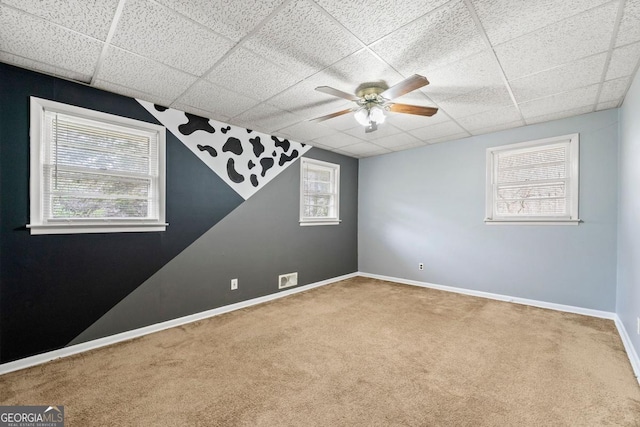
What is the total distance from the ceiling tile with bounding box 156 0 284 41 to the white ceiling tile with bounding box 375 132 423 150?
2.79m

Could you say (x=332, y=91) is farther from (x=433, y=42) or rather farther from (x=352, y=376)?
(x=352, y=376)

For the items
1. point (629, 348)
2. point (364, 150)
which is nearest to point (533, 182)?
point (629, 348)

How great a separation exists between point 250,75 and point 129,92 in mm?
1287

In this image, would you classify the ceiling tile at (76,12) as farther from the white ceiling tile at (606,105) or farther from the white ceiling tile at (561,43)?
the white ceiling tile at (606,105)

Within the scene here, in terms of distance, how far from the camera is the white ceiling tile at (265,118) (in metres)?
3.13

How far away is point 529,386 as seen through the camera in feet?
6.38

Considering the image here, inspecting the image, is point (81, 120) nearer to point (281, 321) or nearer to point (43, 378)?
point (43, 378)

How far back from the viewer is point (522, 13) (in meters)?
1.65

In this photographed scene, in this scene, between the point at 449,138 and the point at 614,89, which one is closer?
the point at 614,89

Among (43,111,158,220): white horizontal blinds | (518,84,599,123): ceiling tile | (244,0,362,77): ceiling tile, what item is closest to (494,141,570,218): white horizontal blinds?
(518,84,599,123): ceiling tile

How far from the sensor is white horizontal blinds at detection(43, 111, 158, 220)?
2414 mm

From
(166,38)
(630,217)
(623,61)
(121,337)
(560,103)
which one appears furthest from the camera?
(560,103)

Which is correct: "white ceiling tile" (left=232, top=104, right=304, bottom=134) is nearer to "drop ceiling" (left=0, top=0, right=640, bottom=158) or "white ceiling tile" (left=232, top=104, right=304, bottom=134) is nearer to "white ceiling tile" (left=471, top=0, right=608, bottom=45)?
"drop ceiling" (left=0, top=0, right=640, bottom=158)

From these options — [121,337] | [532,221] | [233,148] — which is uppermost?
[233,148]
